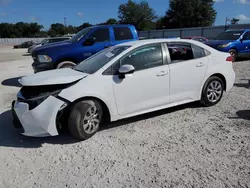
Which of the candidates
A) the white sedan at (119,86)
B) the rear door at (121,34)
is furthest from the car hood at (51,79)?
the rear door at (121,34)

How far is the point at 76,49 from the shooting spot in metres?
7.51

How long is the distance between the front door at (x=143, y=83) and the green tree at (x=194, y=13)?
6114cm

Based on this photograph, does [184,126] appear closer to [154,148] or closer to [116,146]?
[154,148]

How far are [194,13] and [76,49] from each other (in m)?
59.8

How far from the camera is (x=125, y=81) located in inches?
159

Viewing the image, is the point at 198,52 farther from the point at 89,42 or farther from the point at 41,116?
the point at 89,42

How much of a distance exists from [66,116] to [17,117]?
78cm

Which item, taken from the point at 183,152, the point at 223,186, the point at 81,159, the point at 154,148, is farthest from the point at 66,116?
the point at 223,186

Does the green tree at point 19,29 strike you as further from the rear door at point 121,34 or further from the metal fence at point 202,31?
the rear door at point 121,34

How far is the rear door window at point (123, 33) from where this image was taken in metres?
8.12

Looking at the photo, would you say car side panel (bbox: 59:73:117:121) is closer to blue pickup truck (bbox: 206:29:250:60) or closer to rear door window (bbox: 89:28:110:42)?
rear door window (bbox: 89:28:110:42)

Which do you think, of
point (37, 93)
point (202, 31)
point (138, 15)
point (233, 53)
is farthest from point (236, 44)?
point (138, 15)

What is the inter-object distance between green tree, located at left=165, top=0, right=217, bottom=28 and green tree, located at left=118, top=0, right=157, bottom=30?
45.5 ft

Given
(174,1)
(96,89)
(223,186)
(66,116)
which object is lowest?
(223,186)
